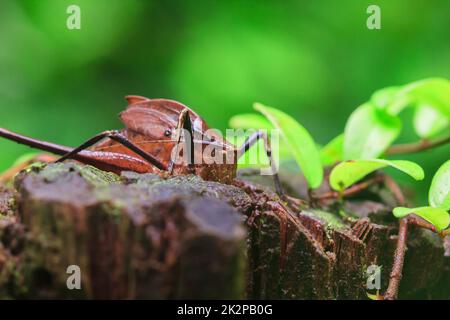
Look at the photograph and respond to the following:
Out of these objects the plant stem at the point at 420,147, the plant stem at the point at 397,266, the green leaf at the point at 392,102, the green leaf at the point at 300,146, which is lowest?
the plant stem at the point at 397,266

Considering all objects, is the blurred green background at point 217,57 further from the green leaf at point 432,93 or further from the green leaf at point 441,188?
the green leaf at point 441,188

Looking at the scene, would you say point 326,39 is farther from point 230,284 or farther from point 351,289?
point 230,284

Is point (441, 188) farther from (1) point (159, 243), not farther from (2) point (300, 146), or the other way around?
(1) point (159, 243)

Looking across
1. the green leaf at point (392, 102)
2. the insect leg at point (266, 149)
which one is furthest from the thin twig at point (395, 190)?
the insect leg at point (266, 149)

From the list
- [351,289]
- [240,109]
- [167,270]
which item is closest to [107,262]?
[167,270]

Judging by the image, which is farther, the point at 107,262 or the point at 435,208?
the point at 435,208
